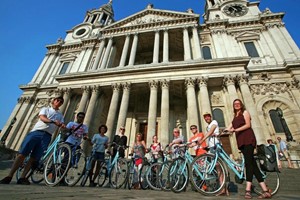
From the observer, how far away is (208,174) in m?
3.71

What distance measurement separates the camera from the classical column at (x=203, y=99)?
12955 millimetres

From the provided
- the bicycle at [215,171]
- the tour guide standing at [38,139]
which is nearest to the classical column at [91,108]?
the tour guide standing at [38,139]

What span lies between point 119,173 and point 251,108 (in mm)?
11492

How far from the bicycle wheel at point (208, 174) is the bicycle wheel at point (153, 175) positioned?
1255 mm

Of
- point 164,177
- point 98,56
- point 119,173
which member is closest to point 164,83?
point 98,56

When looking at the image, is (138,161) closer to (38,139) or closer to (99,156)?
(99,156)

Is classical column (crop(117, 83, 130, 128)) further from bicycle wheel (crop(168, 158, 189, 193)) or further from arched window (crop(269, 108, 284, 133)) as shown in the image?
arched window (crop(269, 108, 284, 133))

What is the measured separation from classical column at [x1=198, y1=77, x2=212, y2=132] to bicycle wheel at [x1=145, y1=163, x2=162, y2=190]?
8622 millimetres

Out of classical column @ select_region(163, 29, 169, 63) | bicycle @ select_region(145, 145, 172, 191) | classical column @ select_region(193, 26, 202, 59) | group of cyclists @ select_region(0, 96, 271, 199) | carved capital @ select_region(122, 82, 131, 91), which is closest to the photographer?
group of cyclists @ select_region(0, 96, 271, 199)

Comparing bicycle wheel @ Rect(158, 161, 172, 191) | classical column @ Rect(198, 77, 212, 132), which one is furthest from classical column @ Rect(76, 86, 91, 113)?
bicycle wheel @ Rect(158, 161, 172, 191)

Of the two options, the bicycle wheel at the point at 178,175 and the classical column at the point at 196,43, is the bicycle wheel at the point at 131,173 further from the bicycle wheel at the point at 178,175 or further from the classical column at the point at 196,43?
the classical column at the point at 196,43

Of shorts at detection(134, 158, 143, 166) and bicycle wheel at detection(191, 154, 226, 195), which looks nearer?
bicycle wheel at detection(191, 154, 226, 195)

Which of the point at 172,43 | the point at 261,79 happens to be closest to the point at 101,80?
the point at 172,43

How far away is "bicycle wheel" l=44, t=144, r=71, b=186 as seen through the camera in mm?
3758
